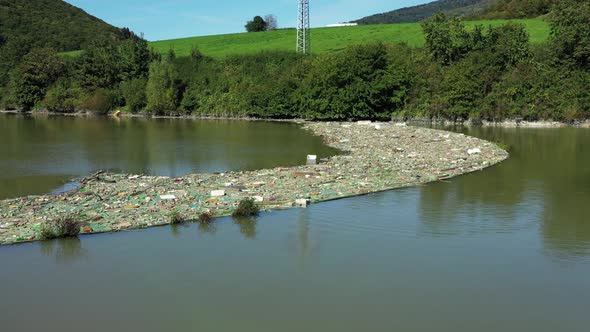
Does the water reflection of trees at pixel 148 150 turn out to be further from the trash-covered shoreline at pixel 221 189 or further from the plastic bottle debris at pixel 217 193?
the plastic bottle debris at pixel 217 193

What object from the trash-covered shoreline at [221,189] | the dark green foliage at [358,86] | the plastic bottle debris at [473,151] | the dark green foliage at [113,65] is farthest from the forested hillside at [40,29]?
the plastic bottle debris at [473,151]

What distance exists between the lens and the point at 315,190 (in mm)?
14578

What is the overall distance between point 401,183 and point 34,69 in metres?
61.8

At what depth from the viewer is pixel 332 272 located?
352 inches

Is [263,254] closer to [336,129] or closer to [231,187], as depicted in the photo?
[231,187]

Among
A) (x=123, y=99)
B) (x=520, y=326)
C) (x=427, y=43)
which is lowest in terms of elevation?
(x=520, y=326)

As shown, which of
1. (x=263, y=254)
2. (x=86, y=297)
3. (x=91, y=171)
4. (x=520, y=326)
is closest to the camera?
(x=520, y=326)

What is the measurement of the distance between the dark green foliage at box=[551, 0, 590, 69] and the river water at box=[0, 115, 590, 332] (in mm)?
30475

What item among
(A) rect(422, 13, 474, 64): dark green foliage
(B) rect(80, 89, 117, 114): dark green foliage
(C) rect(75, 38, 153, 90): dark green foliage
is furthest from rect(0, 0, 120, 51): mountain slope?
(A) rect(422, 13, 474, 64): dark green foliage

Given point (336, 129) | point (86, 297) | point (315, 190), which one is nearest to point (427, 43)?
point (336, 129)

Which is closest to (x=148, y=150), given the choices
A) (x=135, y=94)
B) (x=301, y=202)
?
(x=301, y=202)

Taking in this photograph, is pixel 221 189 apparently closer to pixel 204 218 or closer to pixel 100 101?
pixel 204 218

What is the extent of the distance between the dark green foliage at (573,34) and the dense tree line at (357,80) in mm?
77

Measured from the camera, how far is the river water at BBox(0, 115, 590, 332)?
7.32m
